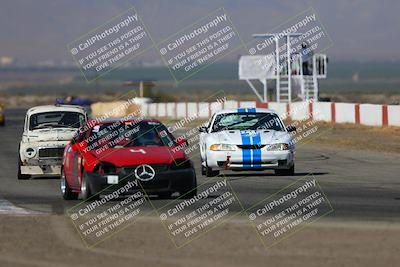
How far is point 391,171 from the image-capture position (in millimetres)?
24141

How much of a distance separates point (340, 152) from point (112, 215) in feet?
57.5

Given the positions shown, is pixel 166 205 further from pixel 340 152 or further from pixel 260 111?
pixel 340 152

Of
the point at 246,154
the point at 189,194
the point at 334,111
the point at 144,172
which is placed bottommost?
the point at 334,111

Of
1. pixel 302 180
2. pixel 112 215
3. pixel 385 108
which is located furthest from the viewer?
pixel 385 108

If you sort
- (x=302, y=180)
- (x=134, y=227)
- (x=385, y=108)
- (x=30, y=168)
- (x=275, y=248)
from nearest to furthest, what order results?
(x=275, y=248) → (x=134, y=227) → (x=302, y=180) → (x=30, y=168) → (x=385, y=108)

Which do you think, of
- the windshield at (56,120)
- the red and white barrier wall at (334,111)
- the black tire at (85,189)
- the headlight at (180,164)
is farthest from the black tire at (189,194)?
the red and white barrier wall at (334,111)

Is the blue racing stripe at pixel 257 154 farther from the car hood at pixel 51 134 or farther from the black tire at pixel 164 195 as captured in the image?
the black tire at pixel 164 195

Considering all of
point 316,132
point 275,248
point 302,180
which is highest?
point 275,248

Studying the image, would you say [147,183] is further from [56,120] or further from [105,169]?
[56,120]

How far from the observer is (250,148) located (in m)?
22.5

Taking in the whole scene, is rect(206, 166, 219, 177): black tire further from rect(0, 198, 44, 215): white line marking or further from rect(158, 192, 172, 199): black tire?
rect(0, 198, 44, 215): white line marking

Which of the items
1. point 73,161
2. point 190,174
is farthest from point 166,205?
point 73,161

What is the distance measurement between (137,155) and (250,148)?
5.55 meters

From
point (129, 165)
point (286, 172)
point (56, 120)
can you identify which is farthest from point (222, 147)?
point (129, 165)
